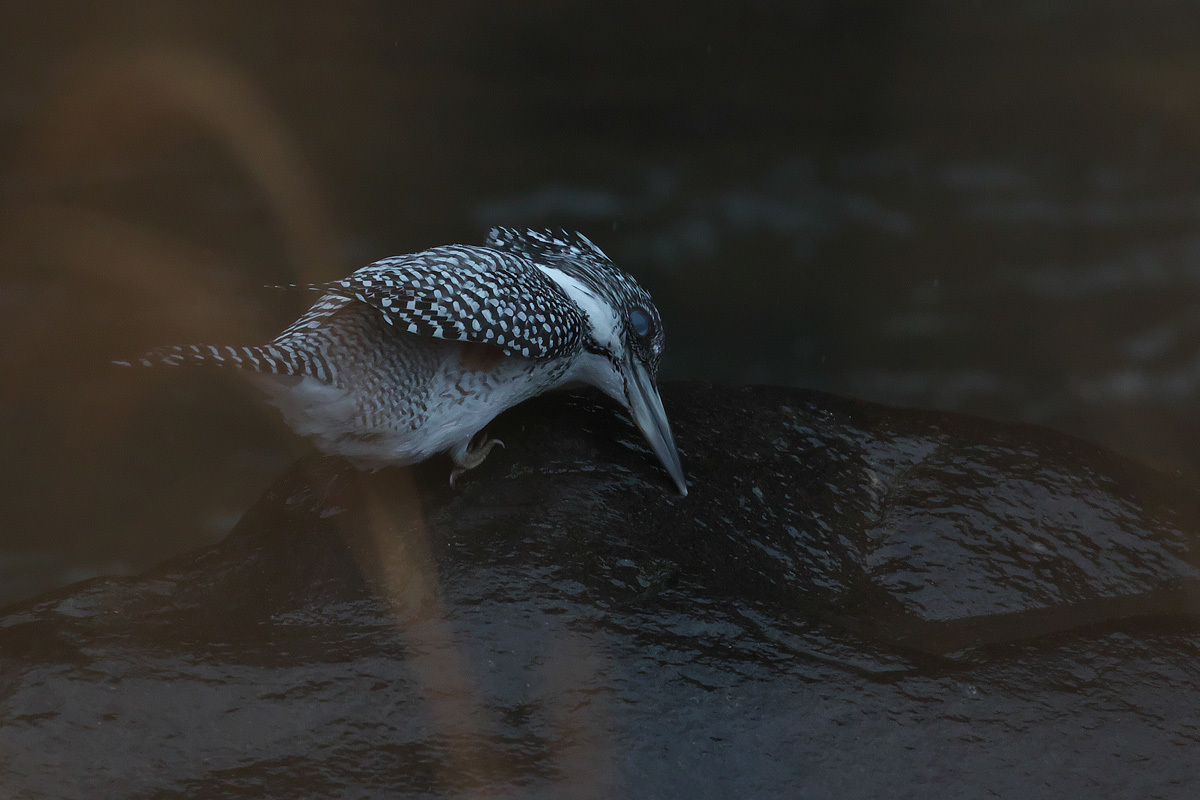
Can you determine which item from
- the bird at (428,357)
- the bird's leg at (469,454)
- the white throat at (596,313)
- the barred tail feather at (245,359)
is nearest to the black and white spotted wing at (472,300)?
the bird at (428,357)

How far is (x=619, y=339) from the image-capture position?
3635mm

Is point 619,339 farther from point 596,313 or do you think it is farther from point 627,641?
point 627,641

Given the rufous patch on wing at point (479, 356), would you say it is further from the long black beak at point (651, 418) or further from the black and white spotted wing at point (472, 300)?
the long black beak at point (651, 418)

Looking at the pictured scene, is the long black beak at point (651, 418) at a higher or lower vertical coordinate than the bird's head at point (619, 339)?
lower

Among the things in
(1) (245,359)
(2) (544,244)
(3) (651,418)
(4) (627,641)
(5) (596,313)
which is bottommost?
(4) (627,641)

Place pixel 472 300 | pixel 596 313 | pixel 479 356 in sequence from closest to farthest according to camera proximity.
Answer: pixel 472 300, pixel 479 356, pixel 596 313

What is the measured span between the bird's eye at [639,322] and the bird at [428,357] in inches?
4.5

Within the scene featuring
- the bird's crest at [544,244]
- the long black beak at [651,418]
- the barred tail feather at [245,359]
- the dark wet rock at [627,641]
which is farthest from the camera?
the bird's crest at [544,244]

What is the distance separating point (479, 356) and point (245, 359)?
786 millimetres

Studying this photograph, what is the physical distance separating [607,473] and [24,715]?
186cm

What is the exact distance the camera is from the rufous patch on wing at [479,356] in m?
3.16

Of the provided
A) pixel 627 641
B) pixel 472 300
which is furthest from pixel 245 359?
pixel 627 641

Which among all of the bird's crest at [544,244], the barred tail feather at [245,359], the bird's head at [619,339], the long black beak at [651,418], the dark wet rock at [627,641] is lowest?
the dark wet rock at [627,641]

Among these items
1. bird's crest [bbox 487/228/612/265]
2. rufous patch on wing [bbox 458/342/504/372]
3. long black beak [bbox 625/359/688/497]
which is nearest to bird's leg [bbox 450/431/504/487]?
rufous patch on wing [bbox 458/342/504/372]
